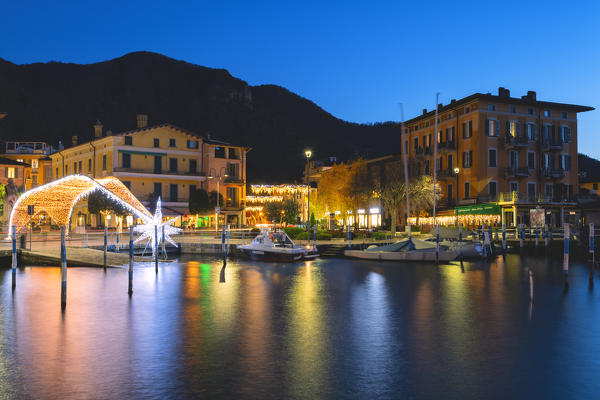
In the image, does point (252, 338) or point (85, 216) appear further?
point (85, 216)

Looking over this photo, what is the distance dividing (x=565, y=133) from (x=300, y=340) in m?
60.5

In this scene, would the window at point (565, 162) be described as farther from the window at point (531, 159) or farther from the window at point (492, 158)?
the window at point (492, 158)

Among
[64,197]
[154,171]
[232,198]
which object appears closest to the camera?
[64,197]

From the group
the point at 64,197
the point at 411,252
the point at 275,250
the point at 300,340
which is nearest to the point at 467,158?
the point at 411,252

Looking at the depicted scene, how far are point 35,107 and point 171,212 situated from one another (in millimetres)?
136780

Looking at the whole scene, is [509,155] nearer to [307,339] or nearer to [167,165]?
[167,165]

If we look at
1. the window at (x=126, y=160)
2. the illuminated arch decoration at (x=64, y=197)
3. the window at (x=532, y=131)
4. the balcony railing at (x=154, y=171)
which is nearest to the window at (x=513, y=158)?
the window at (x=532, y=131)

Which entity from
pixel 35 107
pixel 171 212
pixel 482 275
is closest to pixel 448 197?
pixel 171 212

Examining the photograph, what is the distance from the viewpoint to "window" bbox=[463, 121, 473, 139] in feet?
199

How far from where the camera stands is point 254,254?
35.8 meters

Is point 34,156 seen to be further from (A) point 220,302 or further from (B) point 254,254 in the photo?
(A) point 220,302

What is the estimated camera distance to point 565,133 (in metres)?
63.3

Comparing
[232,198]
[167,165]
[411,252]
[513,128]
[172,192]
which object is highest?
[513,128]

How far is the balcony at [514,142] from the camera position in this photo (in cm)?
5975
